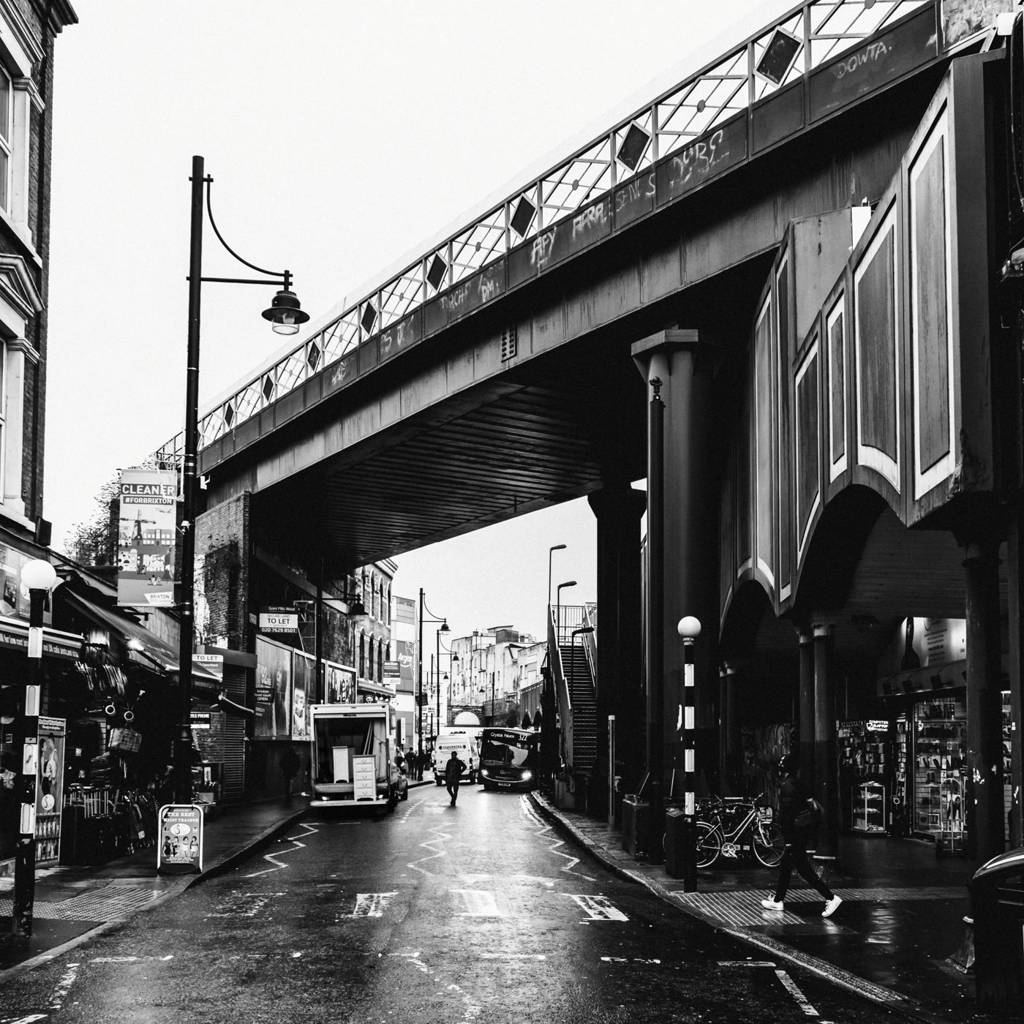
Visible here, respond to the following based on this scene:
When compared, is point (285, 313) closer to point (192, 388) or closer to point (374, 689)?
point (192, 388)

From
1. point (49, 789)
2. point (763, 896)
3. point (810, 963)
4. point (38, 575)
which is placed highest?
point (38, 575)

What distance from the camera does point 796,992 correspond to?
10.7 meters

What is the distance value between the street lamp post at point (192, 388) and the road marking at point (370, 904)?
4491 millimetres

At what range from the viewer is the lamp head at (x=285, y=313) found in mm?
20734

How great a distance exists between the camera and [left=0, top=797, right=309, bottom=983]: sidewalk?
41.8 ft

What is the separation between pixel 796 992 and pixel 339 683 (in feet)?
183

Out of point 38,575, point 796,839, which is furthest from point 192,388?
point 796,839

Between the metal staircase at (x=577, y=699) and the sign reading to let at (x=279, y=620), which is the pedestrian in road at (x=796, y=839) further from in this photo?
the sign reading to let at (x=279, y=620)

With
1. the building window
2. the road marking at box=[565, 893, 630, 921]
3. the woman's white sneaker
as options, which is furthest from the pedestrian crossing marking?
the building window

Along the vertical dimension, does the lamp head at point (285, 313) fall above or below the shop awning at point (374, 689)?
above

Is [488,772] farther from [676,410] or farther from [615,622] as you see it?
→ [676,410]

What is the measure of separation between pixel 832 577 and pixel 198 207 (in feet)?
36.8

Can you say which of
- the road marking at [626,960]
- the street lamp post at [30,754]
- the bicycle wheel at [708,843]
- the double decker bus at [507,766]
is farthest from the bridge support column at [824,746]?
the double decker bus at [507,766]

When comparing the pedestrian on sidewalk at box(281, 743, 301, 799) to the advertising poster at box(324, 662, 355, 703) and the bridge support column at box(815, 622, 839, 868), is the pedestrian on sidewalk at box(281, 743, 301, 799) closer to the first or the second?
the advertising poster at box(324, 662, 355, 703)
